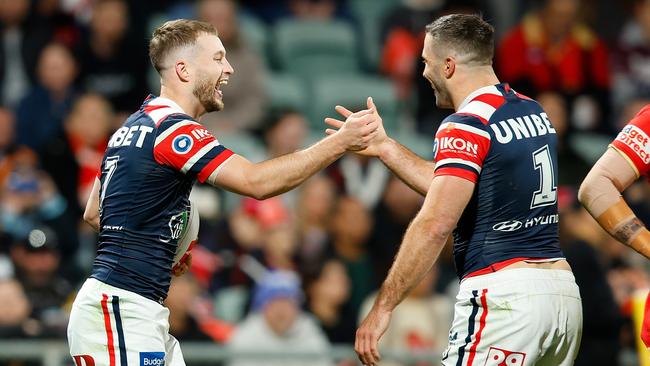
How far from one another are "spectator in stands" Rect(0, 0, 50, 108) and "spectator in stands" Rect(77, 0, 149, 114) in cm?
47

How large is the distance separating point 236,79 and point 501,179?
284 inches

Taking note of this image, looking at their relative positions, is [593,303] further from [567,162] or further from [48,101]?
[48,101]

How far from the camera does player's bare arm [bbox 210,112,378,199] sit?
6.03 meters

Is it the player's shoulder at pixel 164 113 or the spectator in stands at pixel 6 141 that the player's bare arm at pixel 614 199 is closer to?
the player's shoulder at pixel 164 113

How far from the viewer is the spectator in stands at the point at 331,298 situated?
11.0 metres

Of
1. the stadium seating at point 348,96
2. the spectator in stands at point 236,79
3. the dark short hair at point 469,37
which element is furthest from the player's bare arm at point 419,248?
the stadium seating at point 348,96

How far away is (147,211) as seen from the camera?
600 centimetres

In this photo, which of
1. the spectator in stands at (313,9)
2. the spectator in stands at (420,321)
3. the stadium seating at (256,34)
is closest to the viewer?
the spectator in stands at (420,321)

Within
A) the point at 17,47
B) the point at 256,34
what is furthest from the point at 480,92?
the point at 256,34

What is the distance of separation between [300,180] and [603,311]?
4.83 metres

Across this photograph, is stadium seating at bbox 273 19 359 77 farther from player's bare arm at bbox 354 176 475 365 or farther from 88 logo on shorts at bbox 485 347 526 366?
88 logo on shorts at bbox 485 347 526 366

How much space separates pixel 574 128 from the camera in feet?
45.0

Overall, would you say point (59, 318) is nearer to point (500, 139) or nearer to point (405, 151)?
point (405, 151)

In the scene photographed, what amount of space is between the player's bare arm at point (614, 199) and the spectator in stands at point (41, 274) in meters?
5.33
